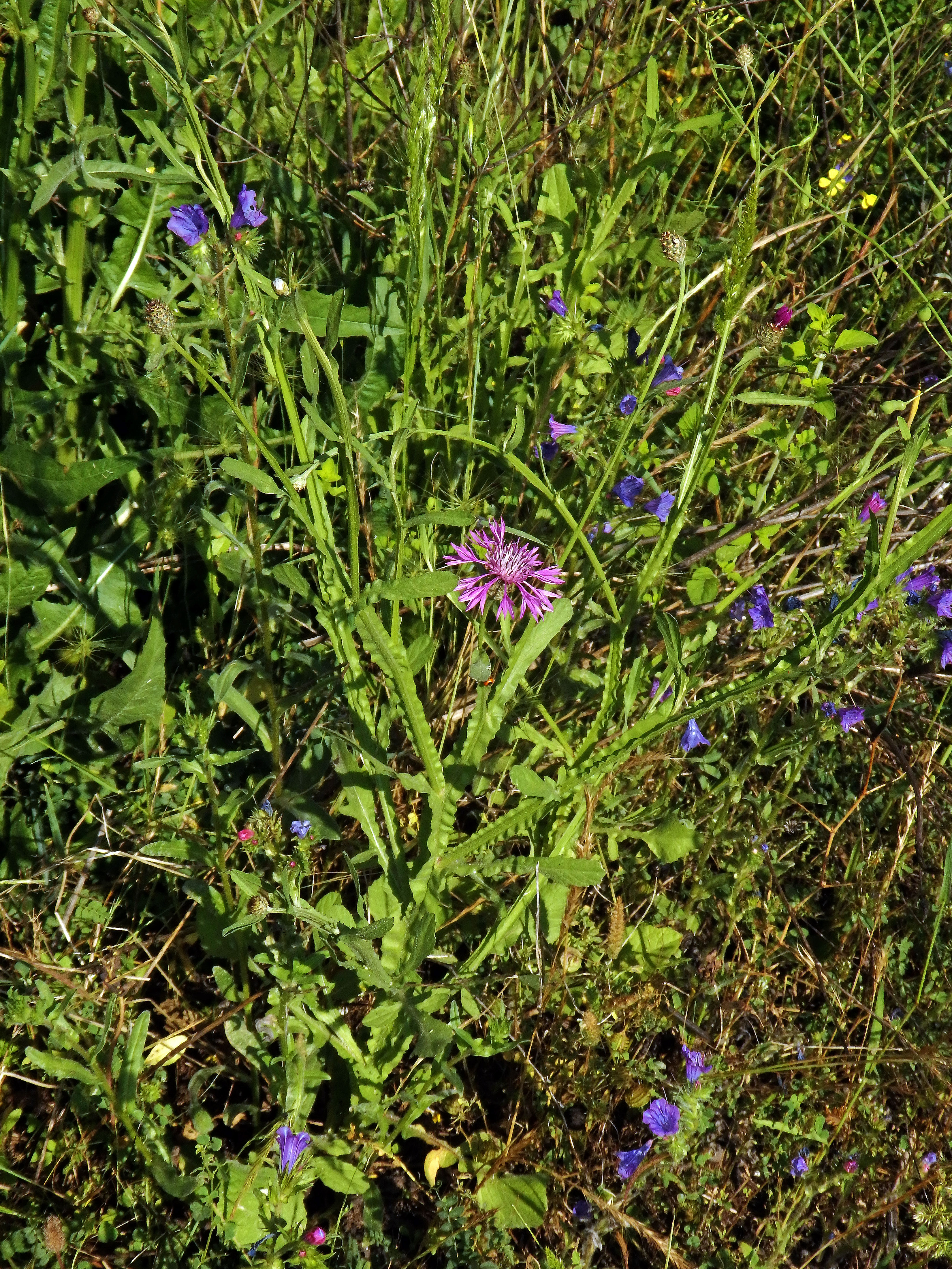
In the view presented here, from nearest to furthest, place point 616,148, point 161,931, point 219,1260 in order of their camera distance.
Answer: point 219,1260 < point 161,931 < point 616,148

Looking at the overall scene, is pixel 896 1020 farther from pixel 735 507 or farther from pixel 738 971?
pixel 735 507

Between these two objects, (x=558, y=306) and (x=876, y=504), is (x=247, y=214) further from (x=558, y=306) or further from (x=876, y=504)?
(x=876, y=504)

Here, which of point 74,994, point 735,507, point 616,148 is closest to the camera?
point 74,994

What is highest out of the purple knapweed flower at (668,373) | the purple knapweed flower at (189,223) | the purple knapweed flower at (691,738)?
the purple knapweed flower at (189,223)

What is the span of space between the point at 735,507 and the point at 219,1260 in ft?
5.76

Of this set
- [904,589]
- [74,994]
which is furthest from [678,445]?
[74,994]

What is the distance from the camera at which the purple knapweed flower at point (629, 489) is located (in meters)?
1.87

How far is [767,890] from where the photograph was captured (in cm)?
209

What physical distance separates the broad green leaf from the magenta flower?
2.13 ft

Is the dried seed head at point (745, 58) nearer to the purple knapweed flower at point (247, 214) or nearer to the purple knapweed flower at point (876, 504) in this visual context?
the purple knapweed flower at point (876, 504)

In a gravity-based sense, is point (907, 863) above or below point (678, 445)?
below

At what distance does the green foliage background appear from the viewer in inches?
62.5

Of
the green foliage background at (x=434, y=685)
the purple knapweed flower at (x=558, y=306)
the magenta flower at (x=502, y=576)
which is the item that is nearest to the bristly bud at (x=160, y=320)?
the green foliage background at (x=434, y=685)

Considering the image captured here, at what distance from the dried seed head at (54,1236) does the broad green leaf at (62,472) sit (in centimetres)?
117
